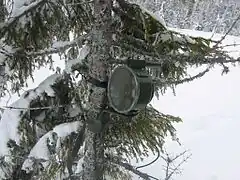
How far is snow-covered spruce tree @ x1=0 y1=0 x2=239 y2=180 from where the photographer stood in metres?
2.40

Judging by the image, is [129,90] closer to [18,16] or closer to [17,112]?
[18,16]

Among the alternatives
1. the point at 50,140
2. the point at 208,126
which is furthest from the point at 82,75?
the point at 208,126

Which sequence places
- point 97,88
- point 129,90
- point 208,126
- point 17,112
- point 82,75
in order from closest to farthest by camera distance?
point 129,90
point 97,88
point 82,75
point 17,112
point 208,126

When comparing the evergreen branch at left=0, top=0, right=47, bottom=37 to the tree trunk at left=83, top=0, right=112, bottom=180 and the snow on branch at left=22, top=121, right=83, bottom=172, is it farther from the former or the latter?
the snow on branch at left=22, top=121, right=83, bottom=172

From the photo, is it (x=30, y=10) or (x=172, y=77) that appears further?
(x=172, y=77)

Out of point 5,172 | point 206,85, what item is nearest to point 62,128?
point 5,172

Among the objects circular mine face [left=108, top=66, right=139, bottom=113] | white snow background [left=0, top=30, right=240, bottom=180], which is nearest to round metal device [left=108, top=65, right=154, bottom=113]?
circular mine face [left=108, top=66, right=139, bottom=113]

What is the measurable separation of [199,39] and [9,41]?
1.17m

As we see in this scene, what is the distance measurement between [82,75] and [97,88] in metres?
0.16

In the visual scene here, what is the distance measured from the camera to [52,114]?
2762mm

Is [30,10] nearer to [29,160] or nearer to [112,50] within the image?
[112,50]

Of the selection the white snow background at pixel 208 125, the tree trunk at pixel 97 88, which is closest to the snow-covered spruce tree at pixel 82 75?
the tree trunk at pixel 97 88

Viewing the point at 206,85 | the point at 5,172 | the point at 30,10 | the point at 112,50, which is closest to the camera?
the point at 30,10

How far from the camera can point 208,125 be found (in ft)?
27.1
